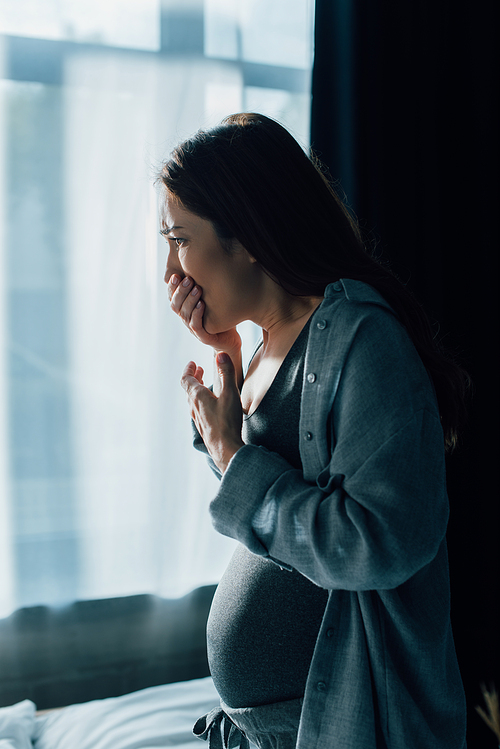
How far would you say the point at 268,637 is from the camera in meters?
0.74

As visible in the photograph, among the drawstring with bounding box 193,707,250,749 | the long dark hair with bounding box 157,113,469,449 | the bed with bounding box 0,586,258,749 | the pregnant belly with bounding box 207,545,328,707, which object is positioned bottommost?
the bed with bounding box 0,586,258,749

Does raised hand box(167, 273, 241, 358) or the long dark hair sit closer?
the long dark hair

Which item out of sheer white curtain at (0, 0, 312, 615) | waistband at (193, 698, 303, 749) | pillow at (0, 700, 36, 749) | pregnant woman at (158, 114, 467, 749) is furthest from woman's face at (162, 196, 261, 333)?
pillow at (0, 700, 36, 749)

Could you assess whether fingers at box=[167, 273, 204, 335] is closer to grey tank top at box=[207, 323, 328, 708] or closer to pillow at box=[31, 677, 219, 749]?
grey tank top at box=[207, 323, 328, 708]

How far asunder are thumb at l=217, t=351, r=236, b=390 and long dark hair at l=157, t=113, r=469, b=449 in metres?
0.16

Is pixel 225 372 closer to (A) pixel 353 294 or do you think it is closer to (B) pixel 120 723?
(A) pixel 353 294

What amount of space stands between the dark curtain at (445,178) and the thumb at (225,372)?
3.00ft

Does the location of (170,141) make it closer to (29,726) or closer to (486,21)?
(486,21)

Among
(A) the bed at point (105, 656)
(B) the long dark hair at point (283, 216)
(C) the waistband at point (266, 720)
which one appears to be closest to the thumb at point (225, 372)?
(B) the long dark hair at point (283, 216)

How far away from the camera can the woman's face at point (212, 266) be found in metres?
0.80

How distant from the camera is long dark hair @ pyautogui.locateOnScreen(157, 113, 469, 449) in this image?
0.75m

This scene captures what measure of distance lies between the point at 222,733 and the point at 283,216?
811 millimetres

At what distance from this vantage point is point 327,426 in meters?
0.66

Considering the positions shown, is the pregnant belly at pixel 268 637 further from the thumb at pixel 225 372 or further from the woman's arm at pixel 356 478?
the thumb at pixel 225 372
